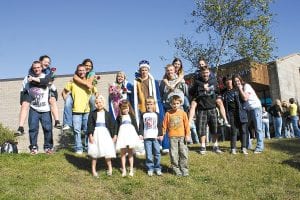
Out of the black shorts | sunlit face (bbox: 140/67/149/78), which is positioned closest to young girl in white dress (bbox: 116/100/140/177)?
sunlit face (bbox: 140/67/149/78)

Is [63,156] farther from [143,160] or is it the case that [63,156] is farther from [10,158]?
[143,160]

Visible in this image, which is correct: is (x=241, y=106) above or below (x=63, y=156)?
above

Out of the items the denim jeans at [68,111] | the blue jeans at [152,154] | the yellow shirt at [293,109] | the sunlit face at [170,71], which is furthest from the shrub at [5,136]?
the blue jeans at [152,154]

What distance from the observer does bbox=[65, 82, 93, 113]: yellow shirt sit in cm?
1058

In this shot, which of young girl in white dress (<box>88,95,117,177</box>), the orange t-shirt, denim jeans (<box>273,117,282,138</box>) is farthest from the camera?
denim jeans (<box>273,117,282,138</box>)

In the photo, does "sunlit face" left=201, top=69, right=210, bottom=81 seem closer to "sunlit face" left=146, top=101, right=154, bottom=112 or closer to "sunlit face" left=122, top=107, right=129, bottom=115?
"sunlit face" left=146, top=101, right=154, bottom=112

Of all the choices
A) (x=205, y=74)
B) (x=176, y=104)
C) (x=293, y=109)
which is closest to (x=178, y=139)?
(x=176, y=104)

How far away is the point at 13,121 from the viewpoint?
28.9m

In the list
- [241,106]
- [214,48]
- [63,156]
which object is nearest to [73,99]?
[63,156]

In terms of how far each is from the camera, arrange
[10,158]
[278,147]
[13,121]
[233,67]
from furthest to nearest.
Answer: [13,121] < [233,67] < [278,147] < [10,158]

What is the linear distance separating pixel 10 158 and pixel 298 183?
22.4 ft

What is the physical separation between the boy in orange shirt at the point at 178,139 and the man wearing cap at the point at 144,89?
4.00 ft

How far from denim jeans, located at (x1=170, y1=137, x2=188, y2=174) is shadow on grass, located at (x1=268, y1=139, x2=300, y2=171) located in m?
2.96

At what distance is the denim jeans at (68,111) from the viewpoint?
10.6 metres
